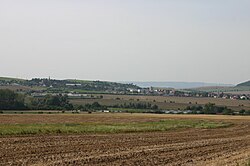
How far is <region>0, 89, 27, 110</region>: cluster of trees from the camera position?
96.6 m

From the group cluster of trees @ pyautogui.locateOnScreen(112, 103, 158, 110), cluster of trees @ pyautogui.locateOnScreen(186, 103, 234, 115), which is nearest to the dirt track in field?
cluster of trees @ pyautogui.locateOnScreen(186, 103, 234, 115)

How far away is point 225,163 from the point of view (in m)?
19.1

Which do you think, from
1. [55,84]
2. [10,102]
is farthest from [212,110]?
[55,84]

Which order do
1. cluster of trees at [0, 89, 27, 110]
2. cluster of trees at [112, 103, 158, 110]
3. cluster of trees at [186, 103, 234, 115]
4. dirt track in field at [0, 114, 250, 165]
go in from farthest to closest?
cluster of trees at [112, 103, 158, 110], cluster of trees at [186, 103, 234, 115], cluster of trees at [0, 89, 27, 110], dirt track in field at [0, 114, 250, 165]

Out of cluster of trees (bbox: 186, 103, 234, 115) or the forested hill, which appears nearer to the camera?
cluster of trees (bbox: 186, 103, 234, 115)

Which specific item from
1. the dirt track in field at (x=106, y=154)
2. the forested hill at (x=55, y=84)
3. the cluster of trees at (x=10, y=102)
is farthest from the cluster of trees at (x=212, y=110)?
the dirt track in field at (x=106, y=154)

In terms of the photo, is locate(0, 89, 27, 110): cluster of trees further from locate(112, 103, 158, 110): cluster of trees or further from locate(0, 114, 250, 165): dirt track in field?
locate(0, 114, 250, 165): dirt track in field

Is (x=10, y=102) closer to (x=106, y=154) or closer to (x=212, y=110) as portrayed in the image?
(x=212, y=110)

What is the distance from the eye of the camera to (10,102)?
321 ft

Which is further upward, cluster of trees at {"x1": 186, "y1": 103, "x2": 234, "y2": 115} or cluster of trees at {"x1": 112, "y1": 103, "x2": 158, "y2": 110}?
cluster of trees at {"x1": 112, "y1": 103, "x2": 158, "y2": 110}

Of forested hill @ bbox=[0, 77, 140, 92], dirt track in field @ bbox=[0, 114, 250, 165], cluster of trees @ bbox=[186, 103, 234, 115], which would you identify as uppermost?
forested hill @ bbox=[0, 77, 140, 92]

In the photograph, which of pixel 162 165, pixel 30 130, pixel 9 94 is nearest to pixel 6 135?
pixel 30 130

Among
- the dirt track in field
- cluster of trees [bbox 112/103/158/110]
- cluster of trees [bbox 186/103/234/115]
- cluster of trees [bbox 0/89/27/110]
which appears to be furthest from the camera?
cluster of trees [bbox 112/103/158/110]

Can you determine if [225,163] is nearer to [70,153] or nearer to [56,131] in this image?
[70,153]
